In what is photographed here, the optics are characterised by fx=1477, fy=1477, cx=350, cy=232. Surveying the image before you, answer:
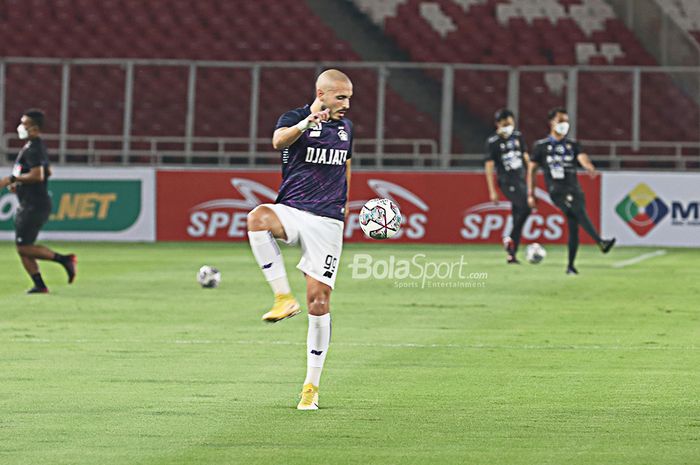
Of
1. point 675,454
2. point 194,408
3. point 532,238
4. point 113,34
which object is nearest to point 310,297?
point 194,408

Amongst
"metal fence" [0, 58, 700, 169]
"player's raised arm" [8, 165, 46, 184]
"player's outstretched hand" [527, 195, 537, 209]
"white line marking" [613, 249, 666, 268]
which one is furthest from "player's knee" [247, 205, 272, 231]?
"metal fence" [0, 58, 700, 169]

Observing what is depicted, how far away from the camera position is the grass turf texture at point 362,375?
7.66 m

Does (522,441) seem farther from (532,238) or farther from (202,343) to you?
(532,238)

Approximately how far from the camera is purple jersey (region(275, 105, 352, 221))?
9180 mm

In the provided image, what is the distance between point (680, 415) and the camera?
8742 millimetres

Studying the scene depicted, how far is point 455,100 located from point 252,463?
22.9 metres

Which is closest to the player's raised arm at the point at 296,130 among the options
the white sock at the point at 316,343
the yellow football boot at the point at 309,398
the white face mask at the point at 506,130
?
the white sock at the point at 316,343

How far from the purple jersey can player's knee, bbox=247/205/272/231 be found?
184mm

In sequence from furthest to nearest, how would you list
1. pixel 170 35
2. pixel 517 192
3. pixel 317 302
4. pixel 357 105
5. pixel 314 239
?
pixel 170 35 < pixel 357 105 < pixel 517 192 < pixel 314 239 < pixel 317 302

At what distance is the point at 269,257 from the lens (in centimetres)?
916

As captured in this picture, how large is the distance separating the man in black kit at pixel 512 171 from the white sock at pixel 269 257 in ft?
47.3

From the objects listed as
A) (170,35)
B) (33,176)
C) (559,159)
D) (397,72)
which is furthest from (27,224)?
(170,35)

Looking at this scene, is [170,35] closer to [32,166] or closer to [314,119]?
[32,166]

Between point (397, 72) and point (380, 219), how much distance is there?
19975 millimetres
